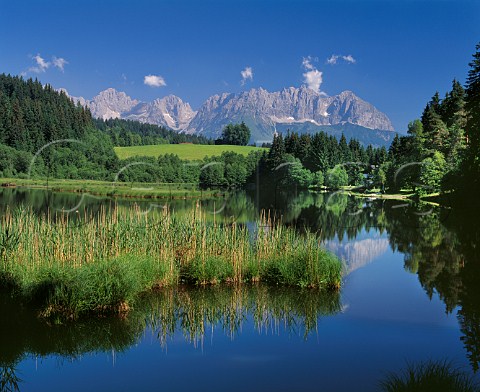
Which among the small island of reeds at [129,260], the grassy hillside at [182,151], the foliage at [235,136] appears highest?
the foliage at [235,136]

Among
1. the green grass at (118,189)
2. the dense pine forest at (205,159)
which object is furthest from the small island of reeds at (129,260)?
the dense pine forest at (205,159)

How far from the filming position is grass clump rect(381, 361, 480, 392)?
6896mm

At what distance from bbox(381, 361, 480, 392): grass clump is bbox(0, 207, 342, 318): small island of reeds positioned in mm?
6014

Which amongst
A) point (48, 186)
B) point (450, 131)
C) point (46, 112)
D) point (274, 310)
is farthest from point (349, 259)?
point (46, 112)

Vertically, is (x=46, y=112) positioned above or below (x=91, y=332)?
above

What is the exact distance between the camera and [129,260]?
12.5m

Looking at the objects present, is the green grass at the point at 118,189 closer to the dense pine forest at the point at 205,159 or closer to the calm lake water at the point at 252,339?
the dense pine forest at the point at 205,159

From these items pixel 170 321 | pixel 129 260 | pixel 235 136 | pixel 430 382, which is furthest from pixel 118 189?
pixel 235 136

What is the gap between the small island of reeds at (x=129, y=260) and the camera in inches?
423

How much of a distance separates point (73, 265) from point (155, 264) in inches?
99.8

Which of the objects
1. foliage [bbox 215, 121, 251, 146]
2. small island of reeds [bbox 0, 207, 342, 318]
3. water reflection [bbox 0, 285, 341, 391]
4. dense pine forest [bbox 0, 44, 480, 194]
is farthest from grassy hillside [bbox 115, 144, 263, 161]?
water reflection [bbox 0, 285, 341, 391]

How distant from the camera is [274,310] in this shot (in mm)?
11969

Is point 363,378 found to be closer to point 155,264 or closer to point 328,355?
point 328,355

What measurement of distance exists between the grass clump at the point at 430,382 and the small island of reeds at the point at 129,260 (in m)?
6.01
